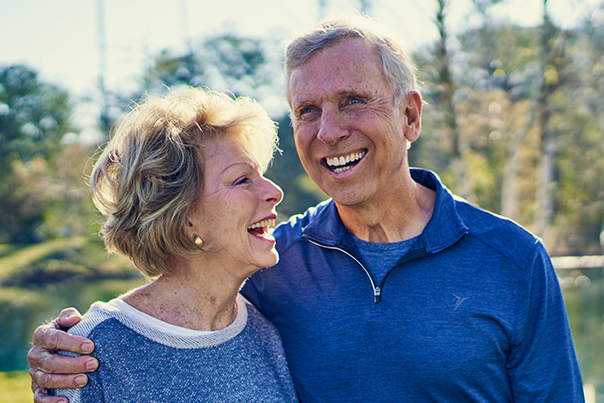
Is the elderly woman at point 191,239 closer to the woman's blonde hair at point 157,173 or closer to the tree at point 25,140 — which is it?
the woman's blonde hair at point 157,173

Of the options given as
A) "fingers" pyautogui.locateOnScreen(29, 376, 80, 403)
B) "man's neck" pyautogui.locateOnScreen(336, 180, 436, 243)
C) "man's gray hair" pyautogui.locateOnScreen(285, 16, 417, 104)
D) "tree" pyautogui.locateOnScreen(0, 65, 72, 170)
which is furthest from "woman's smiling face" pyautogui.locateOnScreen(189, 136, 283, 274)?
"tree" pyautogui.locateOnScreen(0, 65, 72, 170)

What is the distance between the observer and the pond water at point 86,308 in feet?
26.6

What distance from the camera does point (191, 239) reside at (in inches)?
77.0

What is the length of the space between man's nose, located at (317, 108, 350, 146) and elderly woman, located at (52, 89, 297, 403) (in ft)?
0.95

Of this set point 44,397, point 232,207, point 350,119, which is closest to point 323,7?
point 350,119

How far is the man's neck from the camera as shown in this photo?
81.0 inches

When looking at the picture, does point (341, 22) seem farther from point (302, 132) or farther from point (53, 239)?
point (53, 239)

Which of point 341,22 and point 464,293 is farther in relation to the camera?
point 341,22

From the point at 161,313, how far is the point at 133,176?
0.52m

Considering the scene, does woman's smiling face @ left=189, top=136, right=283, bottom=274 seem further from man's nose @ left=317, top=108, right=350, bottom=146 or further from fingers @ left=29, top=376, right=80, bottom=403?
fingers @ left=29, top=376, right=80, bottom=403

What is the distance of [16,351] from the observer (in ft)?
30.4

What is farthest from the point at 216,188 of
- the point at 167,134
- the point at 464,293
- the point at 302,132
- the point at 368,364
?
the point at 464,293

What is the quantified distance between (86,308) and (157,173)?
12021mm

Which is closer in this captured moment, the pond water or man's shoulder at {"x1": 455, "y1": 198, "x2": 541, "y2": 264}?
man's shoulder at {"x1": 455, "y1": 198, "x2": 541, "y2": 264}
